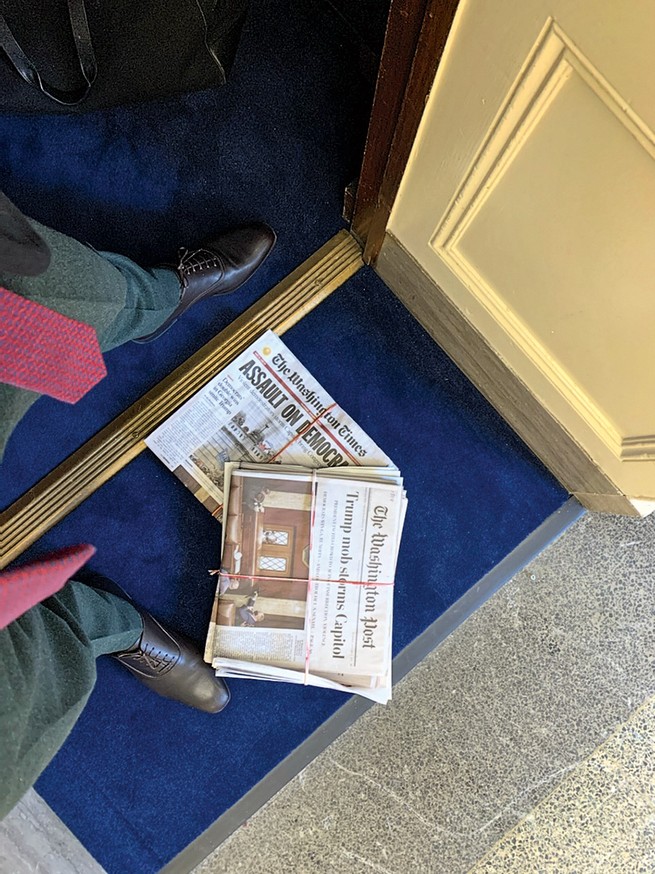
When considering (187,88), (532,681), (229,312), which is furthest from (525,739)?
(187,88)

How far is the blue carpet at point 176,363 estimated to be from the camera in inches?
42.2

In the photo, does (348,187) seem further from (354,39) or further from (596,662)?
(596,662)

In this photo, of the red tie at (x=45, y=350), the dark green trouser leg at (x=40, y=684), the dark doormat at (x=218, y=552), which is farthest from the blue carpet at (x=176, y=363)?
the red tie at (x=45, y=350)

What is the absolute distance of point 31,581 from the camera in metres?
0.58

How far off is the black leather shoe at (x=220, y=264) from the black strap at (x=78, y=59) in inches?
10.3

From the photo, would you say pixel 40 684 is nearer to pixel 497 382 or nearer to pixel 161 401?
pixel 161 401

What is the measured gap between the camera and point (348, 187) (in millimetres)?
1065

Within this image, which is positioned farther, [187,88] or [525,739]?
[525,739]

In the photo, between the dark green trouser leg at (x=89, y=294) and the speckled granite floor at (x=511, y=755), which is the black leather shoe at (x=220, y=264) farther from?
the speckled granite floor at (x=511, y=755)

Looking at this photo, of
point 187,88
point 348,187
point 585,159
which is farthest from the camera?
point 348,187

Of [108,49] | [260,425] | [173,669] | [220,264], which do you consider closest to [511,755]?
[173,669]

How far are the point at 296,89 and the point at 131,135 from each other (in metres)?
0.29

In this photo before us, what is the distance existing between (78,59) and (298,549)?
2.43 ft

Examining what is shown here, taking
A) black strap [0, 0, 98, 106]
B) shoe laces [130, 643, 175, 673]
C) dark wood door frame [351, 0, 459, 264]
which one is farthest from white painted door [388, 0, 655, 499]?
shoe laces [130, 643, 175, 673]
